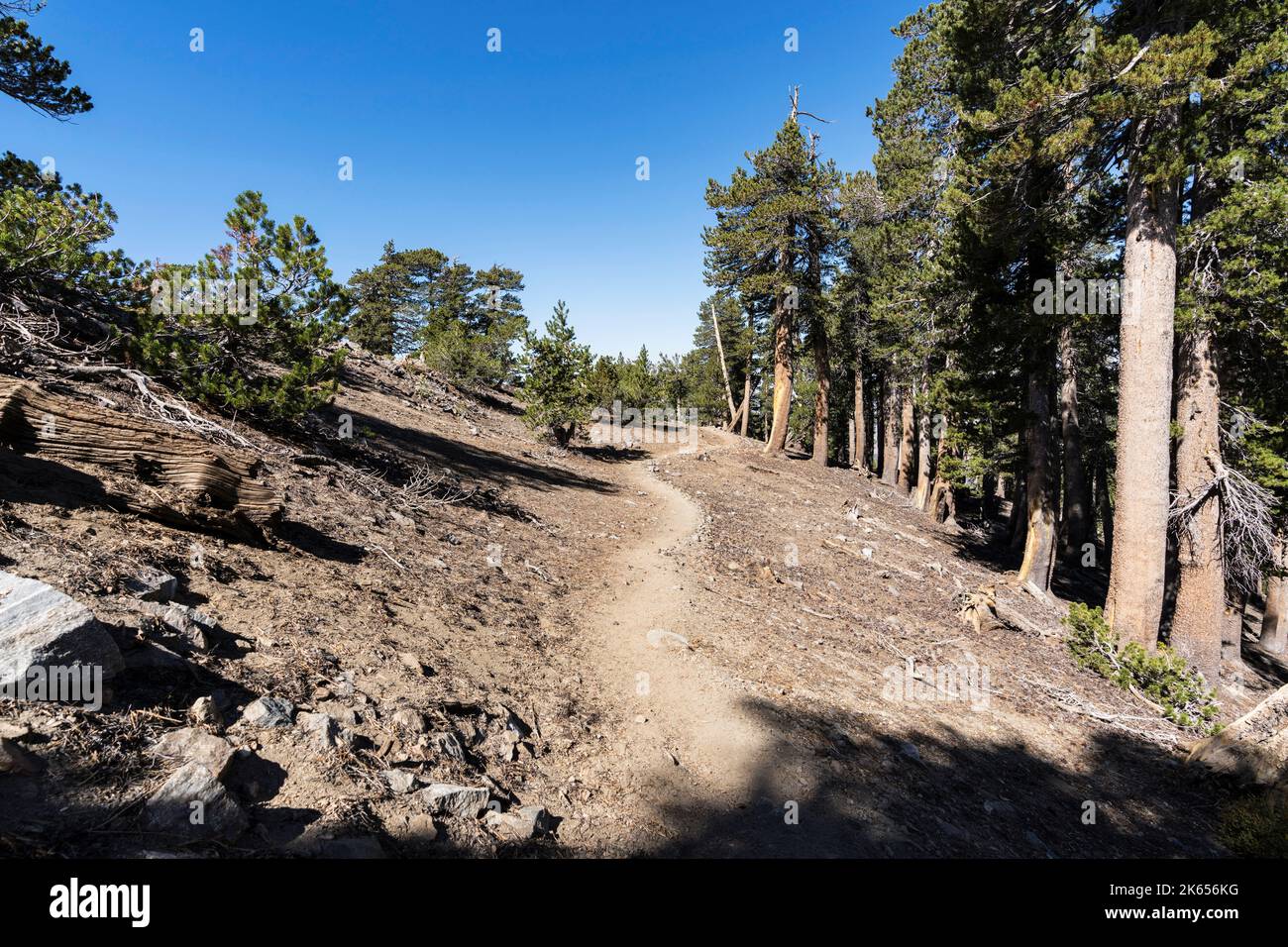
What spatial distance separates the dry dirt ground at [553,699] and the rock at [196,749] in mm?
74

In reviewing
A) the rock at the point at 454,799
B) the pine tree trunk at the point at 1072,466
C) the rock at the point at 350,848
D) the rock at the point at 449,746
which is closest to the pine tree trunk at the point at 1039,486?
the pine tree trunk at the point at 1072,466

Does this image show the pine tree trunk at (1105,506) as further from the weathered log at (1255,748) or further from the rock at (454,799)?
the rock at (454,799)

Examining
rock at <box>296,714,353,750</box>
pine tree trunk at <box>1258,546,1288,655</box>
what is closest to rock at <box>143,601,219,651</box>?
rock at <box>296,714,353,750</box>

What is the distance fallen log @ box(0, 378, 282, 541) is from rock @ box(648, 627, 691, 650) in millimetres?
4996

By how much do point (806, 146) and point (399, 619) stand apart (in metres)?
24.5

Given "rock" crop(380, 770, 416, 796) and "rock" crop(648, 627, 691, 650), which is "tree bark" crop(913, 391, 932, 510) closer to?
"rock" crop(648, 627, 691, 650)

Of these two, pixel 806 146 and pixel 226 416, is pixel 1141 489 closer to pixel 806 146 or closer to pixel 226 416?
pixel 226 416

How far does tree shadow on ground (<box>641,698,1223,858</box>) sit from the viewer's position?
4418mm

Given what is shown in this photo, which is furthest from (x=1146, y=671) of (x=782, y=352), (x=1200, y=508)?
(x=782, y=352)

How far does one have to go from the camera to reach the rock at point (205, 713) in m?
3.41

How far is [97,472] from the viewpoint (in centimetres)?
548

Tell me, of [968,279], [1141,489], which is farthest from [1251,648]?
[968,279]

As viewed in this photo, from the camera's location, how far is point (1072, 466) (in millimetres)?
21031
